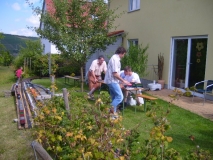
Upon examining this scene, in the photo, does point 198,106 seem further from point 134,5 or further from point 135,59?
point 134,5

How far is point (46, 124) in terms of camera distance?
306 cm

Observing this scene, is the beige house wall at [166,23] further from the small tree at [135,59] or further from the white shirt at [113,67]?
the white shirt at [113,67]

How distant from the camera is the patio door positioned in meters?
9.57

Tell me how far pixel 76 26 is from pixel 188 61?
16.4 feet

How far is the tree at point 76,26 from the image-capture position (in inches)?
417

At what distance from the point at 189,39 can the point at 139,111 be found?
4501mm

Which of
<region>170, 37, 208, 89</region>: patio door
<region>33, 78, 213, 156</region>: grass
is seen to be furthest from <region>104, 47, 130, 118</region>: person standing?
<region>170, 37, 208, 89</region>: patio door

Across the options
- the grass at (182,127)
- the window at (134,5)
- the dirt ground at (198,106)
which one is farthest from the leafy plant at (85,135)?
the window at (134,5)

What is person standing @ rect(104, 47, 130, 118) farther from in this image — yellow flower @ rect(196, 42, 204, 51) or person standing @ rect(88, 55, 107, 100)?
yellow flower @ rect(196, 42, 204, 51)

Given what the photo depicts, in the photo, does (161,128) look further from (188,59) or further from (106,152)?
(188,59)

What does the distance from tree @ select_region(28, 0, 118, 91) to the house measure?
241cm

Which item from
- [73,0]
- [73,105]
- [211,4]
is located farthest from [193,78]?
[73,105]

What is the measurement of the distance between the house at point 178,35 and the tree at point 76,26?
2.41 m

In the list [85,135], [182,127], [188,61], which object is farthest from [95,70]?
[85,135]
